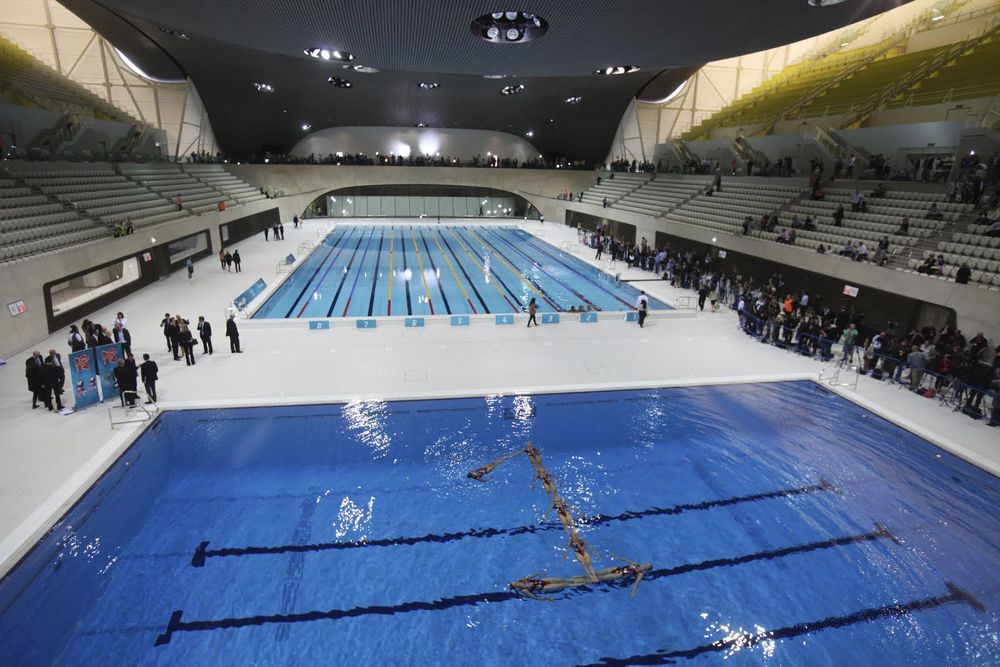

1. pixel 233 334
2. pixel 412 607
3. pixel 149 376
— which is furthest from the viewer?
pixel 233 334

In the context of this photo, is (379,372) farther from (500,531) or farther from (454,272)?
(454,272)

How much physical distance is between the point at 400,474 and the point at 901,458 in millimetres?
7625

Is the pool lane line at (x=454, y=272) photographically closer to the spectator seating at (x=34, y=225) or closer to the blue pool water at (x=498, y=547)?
the blue pool water at (x=498, y=547)

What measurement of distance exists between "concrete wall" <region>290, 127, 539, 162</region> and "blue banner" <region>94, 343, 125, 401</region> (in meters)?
34.8

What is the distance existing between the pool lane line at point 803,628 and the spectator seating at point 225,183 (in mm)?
27327

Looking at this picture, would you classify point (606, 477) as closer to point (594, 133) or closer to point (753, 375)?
point (753, 375)

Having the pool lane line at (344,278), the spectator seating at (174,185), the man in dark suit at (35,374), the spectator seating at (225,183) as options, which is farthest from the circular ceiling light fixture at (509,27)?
the spectator seating at (225,183)

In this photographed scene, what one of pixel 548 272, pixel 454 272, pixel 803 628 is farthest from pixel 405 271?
pixel 803 628

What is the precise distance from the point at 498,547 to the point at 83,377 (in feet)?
24.6

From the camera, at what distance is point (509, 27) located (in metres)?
9.94

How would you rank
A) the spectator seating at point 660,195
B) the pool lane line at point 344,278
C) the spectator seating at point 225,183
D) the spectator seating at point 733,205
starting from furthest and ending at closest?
the spectator seating at point 225,183, the spectator seating at point 660,195, the spectator seating at point 733,205, the pool lane line at point 344,278

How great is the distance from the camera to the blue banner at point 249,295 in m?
13.8

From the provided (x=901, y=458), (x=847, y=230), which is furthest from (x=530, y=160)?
(x=901, y=458)

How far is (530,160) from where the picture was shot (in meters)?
42.2
